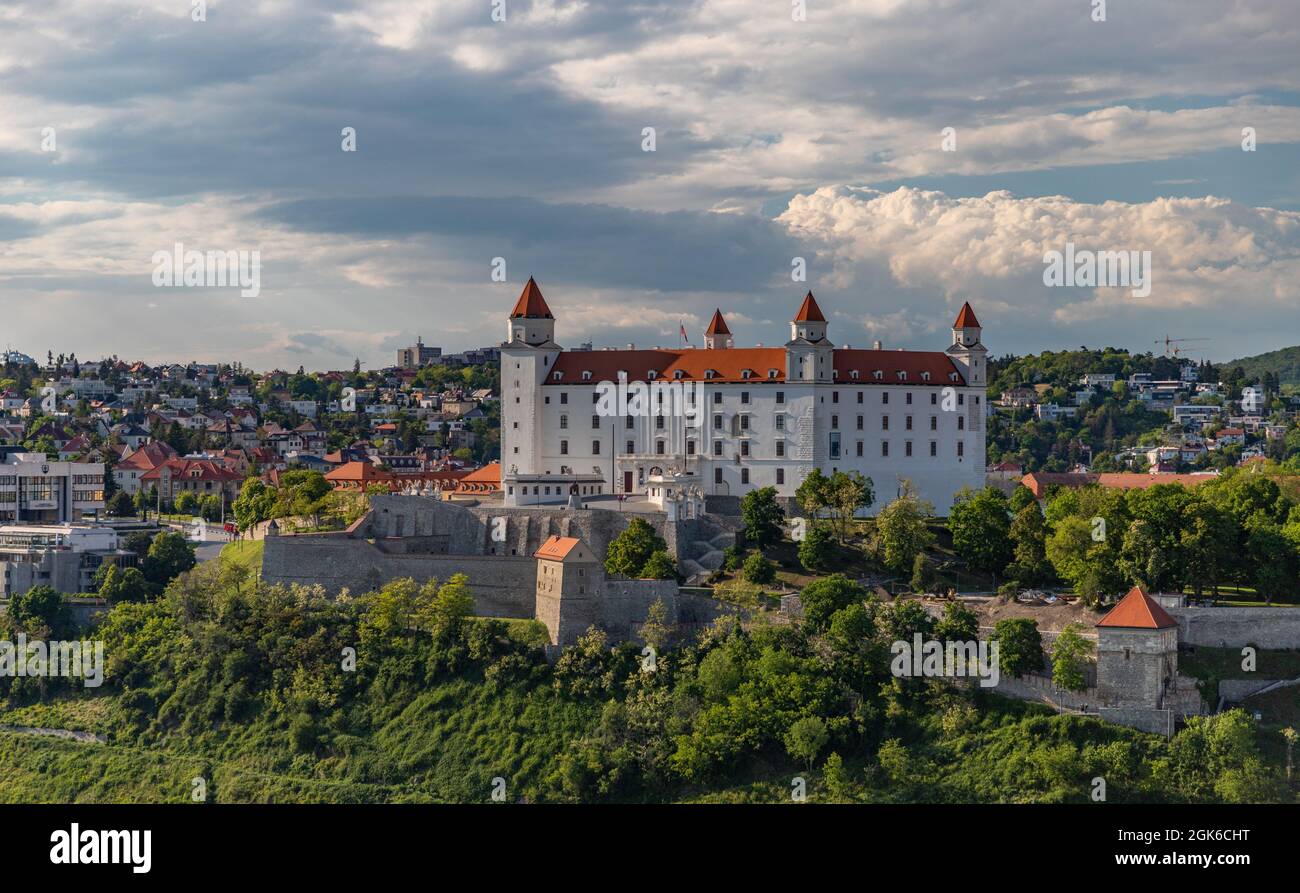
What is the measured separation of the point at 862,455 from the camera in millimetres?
68375

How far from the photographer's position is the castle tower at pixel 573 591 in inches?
2158

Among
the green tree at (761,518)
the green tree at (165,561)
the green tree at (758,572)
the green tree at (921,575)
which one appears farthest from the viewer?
the green tree at (165,561)

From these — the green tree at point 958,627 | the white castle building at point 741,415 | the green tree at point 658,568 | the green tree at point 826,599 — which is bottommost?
the green tree at point 958,627

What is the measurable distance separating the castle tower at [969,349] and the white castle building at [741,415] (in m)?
0.06

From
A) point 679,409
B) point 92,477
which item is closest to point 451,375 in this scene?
point 92,477

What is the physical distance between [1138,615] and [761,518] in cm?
1600

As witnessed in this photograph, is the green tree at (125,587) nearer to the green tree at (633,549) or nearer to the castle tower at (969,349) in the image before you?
the green tree at (633,549)

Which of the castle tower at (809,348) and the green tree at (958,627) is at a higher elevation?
the castle tower at (809,348)

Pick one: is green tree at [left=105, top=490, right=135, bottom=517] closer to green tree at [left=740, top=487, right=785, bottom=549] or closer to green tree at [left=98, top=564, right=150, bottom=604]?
green tree at [left=98, top=564, right=150, bottom=604]

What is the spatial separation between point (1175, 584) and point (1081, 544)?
303cm

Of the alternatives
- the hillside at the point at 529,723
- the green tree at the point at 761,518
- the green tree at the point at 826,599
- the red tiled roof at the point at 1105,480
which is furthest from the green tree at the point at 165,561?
the red tiled roof at the point at 1105,480

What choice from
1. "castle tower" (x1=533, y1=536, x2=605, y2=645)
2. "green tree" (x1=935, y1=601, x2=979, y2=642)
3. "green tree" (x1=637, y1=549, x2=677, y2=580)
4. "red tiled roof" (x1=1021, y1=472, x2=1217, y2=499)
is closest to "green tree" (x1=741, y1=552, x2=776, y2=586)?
"green tree" (x1=637, y1=549, x2=677, y2=580)

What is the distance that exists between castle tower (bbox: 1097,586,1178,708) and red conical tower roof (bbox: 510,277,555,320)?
29.7 metres

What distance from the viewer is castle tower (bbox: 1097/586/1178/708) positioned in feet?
157
